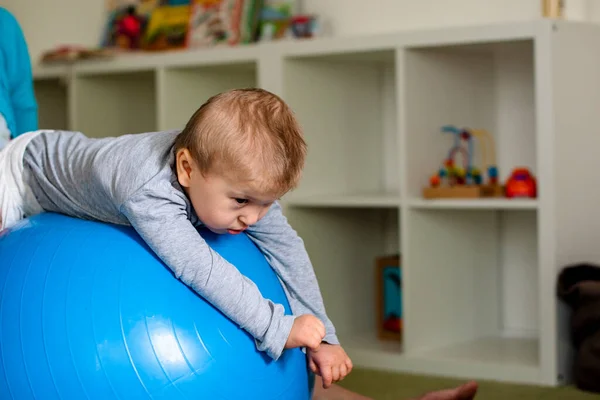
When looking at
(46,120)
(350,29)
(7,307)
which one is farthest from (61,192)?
(46,120)

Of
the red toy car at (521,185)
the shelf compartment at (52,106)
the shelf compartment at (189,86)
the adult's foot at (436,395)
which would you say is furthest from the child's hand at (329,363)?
the shelf compartment at (52,106)

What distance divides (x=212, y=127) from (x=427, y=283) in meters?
1.35

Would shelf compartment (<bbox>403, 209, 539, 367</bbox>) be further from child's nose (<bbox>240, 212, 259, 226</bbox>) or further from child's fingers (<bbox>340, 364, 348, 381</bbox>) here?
child's nose (<bbox>240, 212, 259, 226</bbox>)

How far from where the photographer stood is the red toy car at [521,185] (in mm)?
2361

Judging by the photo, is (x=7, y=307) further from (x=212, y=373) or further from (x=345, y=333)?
(x=345, y=333)

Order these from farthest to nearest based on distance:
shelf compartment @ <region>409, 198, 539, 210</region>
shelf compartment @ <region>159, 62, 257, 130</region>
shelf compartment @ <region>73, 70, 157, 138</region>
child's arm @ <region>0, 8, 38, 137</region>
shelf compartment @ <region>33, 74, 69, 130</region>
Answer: shelf compartment @ <region>33, 74, 69, 130</region> → shelf compartment @ <region>73, 70, 157, 138</region> → shelf compartment @ <region>159, 62, 257, 130</region> → shelf compartment @ <region>409, 198, 539, 210</region> → child's arm @ <region>0, 8, 38, 137</region>

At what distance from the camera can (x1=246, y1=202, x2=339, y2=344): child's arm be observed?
1.53m

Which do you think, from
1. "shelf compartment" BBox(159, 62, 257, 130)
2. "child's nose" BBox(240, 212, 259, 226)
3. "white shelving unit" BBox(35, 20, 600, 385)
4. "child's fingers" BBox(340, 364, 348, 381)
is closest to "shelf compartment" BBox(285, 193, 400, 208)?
"white shelving unit" BBox(35, 20, 600, 385)

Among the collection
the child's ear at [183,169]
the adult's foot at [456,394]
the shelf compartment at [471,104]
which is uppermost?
the shelf compartment at [471,104]

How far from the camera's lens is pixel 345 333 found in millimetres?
2826

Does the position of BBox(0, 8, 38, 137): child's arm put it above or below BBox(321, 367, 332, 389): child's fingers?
above

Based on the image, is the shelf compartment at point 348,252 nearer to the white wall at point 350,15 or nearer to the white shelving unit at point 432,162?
the white shelving unit at point 432,162

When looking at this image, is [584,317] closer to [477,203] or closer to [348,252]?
[477,203]

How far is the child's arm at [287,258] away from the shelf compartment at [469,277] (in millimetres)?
931
